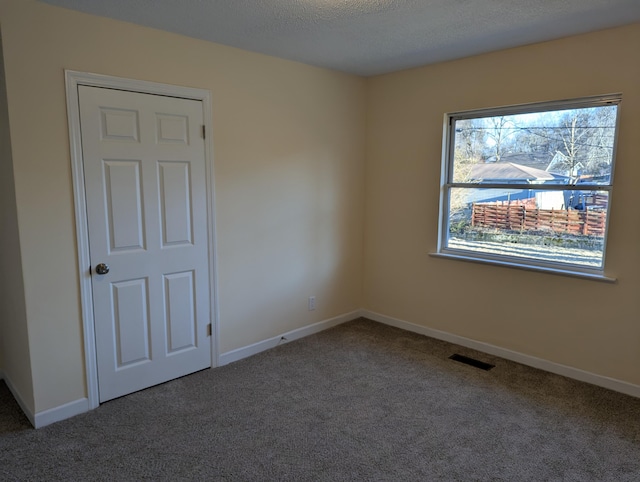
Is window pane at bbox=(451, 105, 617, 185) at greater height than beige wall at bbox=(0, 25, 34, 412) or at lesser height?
greater

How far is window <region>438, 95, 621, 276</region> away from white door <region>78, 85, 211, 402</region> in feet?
7.18

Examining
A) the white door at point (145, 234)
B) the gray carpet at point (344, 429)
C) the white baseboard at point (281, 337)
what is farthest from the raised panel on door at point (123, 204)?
the white baseboard at point (281, 337)

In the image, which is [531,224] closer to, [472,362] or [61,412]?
[472,362]

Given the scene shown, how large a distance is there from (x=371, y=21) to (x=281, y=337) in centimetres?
262

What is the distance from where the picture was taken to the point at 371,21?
267 cm

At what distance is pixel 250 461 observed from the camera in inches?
88.6

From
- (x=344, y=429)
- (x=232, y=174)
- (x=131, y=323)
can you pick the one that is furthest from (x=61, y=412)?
(x=232, y=174)

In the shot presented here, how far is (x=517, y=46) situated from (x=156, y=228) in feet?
9.72

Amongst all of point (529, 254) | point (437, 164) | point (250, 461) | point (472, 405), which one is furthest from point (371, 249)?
point (250, 461)

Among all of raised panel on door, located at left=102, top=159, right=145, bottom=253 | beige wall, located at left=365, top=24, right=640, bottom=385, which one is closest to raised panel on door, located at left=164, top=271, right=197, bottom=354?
raised panel on door, located at left=102, top=159, right=145, bottom=253

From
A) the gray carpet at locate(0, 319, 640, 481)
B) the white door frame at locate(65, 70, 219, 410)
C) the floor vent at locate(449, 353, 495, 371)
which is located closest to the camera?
the gray carpet at locate(0, 319, 640, 481)

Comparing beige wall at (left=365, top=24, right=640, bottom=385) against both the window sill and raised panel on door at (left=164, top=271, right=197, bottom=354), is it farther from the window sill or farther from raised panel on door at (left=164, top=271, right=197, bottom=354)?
raised panel on door at (left=164, top=271, right=197, bottom=354)

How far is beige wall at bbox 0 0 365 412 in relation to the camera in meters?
2.42

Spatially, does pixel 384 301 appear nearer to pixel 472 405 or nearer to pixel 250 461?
pixel 472 405
